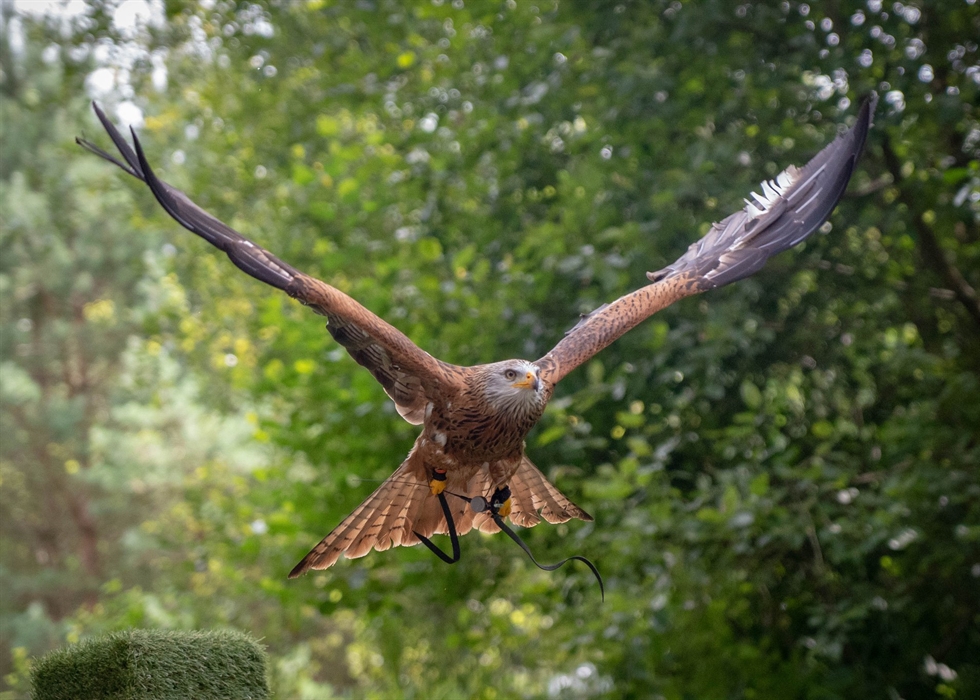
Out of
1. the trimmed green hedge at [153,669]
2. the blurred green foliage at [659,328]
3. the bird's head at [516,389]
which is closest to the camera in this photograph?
the trimmed green hedge at [153,669]

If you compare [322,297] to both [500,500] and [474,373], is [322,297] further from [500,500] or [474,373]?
[500,500]

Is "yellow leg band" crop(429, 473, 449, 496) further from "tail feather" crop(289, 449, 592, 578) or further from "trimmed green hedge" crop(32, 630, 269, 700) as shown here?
"trimmed green hedge" crop(32, 630, 269, 700)

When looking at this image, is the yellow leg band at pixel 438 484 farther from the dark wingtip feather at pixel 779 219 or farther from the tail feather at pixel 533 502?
the dark wingtip feather at pixel 779 219

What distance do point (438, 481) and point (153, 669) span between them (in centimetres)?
122

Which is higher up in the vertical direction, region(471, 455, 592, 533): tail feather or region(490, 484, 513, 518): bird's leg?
region(490, 484, 513, 518): bird's leg

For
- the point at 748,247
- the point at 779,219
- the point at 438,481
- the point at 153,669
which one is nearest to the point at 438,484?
the point at 438,481

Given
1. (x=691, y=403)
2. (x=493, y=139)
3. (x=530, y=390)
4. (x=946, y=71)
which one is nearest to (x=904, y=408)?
(x=691, y=403)

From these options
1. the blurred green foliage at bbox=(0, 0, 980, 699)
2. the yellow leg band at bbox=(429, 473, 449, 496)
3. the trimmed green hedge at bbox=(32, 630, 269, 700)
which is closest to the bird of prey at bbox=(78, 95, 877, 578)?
the yellow leg band at bbox=(429, 473, 449, 496)

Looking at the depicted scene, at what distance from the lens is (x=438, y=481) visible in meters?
3.95

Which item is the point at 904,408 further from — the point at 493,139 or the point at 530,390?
the point at 530,390

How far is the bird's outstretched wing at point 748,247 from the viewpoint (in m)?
4.01

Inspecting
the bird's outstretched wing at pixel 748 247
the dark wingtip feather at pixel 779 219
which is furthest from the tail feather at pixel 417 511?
the dark wingtip feather at pixel 779 219

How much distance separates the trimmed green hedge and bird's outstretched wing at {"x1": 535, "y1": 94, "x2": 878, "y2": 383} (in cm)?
158

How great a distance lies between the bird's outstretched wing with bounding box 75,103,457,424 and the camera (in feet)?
11.1
